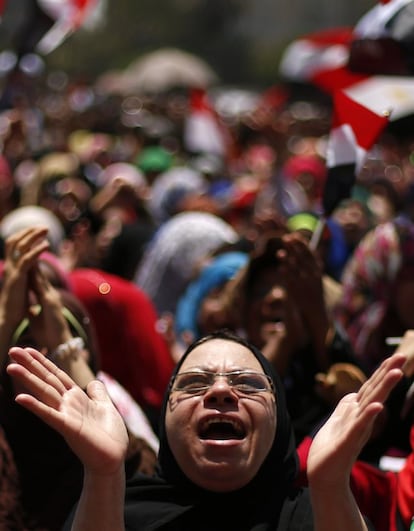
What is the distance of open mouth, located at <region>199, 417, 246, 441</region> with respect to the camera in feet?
10.4

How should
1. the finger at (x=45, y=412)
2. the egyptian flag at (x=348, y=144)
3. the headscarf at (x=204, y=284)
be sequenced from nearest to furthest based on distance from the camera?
1. the finger at (x=45, y=412)
2. the egyptian flag at (x=348, y=144)
3. the headscarf at (x=204, y=284)

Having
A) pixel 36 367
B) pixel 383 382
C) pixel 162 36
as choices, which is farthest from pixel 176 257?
pixel 162 36

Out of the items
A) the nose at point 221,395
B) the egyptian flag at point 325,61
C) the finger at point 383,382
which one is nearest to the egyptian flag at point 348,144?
the egyptian flag at point 325,61

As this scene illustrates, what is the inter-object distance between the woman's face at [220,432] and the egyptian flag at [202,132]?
34.4 feet

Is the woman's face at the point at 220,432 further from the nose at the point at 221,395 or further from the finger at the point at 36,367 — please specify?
the finger at the point at 36,367

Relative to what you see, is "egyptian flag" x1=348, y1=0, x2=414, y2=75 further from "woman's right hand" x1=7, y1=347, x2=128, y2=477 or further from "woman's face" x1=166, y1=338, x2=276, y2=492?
"woman's right hand" x1=7, y1=347, x2=128, y2=477

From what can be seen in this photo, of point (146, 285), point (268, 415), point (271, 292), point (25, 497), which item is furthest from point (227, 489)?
point (146, 285)

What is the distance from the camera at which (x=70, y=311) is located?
4.12 meters

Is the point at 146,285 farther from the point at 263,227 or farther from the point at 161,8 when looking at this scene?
the point at 161,8

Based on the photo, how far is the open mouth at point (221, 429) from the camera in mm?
3176

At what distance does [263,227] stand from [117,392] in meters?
1.54

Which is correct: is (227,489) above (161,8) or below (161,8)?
above

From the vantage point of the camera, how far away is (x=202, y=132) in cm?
1414

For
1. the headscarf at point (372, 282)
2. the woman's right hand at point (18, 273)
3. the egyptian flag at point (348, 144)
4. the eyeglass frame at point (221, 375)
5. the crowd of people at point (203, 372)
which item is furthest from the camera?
the egyptian flag at point (348, 144)
